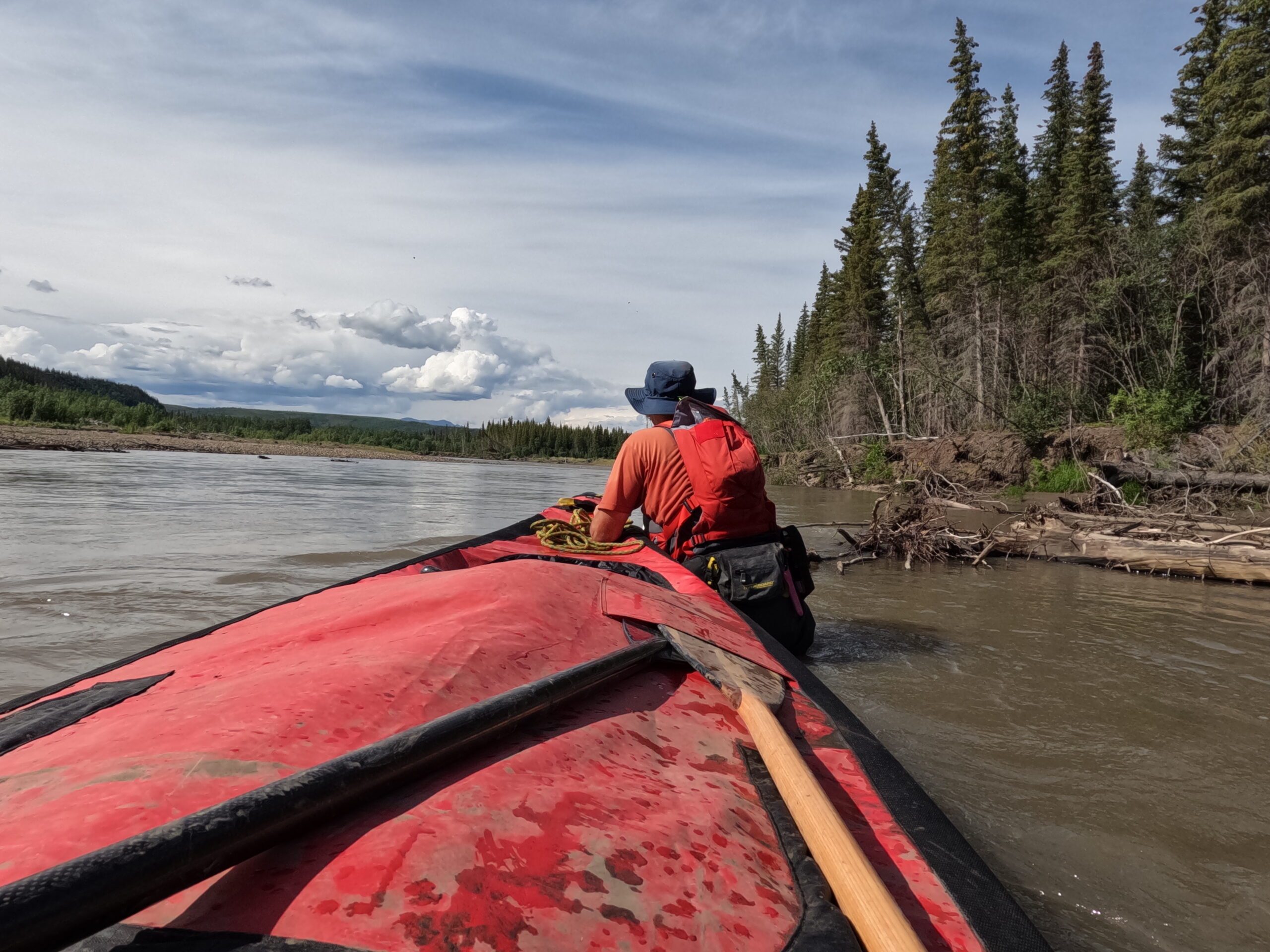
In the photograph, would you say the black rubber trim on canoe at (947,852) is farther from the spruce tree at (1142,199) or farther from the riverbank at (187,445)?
the riverbank at (187,445)

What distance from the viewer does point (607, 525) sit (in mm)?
4047

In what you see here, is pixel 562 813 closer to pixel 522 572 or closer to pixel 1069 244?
pixel 522 572

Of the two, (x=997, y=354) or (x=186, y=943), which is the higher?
(x=997, y=354)

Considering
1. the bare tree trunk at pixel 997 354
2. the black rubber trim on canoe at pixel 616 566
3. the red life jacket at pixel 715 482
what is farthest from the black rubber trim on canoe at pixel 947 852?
the bare tree trunk at pixel 997 354

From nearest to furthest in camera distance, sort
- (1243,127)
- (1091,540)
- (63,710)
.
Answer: (63,710) < (1091,540) < (1243,127)

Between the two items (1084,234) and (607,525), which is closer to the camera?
(607,525)

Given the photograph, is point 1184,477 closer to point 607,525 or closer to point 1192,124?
point 607,525

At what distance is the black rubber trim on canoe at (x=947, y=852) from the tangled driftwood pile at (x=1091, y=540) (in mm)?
5929

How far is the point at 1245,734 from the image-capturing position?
125 inches

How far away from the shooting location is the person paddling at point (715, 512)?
12.2 ft

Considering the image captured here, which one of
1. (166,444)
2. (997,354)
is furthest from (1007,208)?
(166,444)

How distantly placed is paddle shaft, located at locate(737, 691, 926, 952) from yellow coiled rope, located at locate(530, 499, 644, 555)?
7.22ft

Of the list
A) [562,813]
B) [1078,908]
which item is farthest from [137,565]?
[1078,908]

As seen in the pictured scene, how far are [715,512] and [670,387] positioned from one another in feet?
2.91
